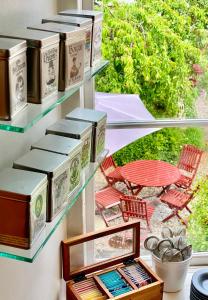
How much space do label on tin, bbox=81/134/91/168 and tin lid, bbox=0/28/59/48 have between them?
35 cm

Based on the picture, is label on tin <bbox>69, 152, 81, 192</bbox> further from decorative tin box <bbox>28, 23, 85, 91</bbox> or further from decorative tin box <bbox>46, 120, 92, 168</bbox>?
decorative tin box <bbox>28, 23, 85, 91</bbox>

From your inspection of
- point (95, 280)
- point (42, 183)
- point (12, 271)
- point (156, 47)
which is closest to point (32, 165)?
point (42, 183)

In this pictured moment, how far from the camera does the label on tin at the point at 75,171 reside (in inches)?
46.6

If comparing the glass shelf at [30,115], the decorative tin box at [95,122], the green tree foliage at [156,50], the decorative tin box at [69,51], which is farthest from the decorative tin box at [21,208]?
the green tree foliage at [156,50]

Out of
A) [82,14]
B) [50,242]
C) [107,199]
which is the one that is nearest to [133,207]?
[107,199]

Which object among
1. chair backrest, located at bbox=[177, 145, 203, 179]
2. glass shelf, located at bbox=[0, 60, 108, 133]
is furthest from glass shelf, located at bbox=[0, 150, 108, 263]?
chair backrest, located at bbox=[177, 145, 203, 179]

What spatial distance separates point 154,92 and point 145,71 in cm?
9

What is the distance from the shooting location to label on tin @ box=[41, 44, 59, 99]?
0.96 m

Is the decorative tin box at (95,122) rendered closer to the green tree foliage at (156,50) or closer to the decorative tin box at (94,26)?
the decorative tin box at (94,26)

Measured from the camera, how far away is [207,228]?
192 cm

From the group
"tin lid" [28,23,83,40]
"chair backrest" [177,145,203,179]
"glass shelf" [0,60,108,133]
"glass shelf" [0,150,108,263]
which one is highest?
"tin lid" [28,23,83,40]

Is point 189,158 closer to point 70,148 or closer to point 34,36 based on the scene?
point 70,148

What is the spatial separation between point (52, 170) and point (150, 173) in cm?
82

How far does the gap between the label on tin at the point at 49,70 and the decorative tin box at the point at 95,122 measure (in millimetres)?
326
